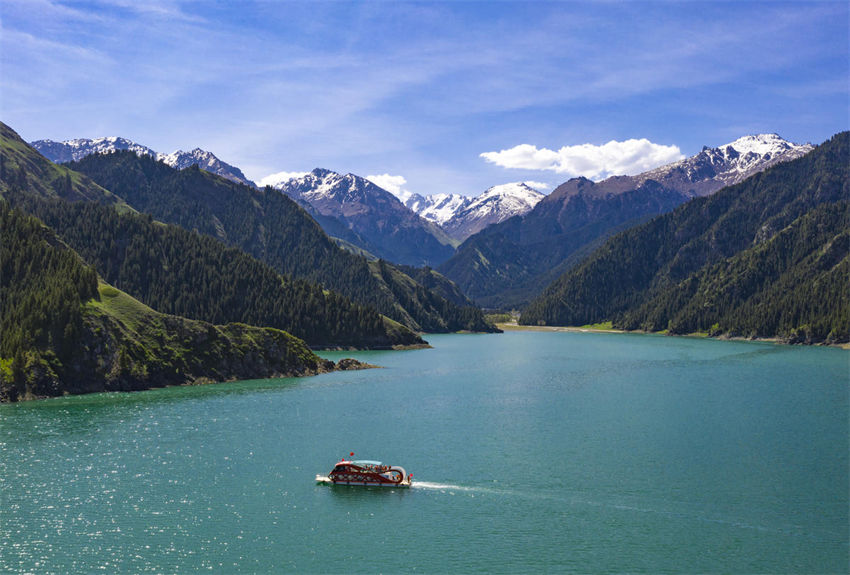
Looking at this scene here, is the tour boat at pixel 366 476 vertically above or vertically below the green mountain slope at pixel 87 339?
below

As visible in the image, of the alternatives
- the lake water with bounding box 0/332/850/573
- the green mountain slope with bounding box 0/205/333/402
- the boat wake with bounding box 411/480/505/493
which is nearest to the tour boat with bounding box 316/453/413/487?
the boat wake with bounding box 411/480/505/493

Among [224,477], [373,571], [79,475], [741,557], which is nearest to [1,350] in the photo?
[79,475]

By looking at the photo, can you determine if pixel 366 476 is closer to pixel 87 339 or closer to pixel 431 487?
pixel 431 487

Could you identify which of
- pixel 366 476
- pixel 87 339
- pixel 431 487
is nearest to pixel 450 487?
pixel 431 487

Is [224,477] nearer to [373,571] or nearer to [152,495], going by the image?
[152,495]

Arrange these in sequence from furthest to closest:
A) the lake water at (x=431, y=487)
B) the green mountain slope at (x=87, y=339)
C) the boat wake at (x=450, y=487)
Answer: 1. the green mountain slope at (x=87, y=339)
2. the boat wake at (x=450, y=487)
3. the lake water at (x=431, y=487)

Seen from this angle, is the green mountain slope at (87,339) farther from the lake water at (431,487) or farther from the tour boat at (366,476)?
the tour boat at (366,476)

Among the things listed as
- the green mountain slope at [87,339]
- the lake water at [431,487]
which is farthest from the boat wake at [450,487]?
the green mountain slope at [87,339]
